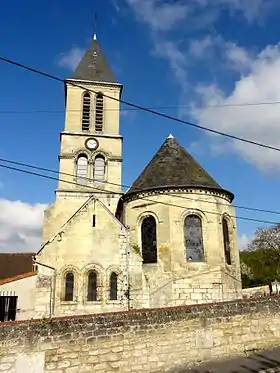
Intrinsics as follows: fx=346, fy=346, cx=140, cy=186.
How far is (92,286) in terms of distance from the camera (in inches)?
685

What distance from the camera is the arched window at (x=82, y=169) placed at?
27.2 meters

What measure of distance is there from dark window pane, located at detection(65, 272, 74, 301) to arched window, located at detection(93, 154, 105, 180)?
445 inches

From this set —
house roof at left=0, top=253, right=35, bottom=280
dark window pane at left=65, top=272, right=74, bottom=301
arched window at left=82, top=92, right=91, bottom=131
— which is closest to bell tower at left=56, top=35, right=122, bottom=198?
arched window at left=82, top=92, right=91, bottom=131

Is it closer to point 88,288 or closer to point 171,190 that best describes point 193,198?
point 171,190

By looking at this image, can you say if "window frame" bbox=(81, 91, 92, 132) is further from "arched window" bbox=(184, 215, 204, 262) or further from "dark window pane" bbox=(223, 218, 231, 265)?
"dark window pane" bbox=(223, 218, 231, 265)

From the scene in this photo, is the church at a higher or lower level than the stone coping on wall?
higher

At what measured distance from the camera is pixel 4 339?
7.22 metres

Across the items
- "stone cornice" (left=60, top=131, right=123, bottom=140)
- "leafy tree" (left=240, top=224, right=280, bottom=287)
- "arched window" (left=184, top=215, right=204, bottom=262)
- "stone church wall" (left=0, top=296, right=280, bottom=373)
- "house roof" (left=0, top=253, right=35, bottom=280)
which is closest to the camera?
"stone church wall" (left=0, top=296, right=280, bottom=373)

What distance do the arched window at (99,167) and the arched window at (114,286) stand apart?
11351 mm

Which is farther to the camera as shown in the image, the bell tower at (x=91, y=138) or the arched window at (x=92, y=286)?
the bell tower at (x=91, y=138)

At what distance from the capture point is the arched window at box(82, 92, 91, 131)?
Answer: 1167 inches

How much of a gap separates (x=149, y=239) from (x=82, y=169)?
36.7ft

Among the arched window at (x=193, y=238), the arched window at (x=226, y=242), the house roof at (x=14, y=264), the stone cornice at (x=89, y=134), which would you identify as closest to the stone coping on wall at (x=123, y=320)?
the arched window at (x=193, y=238)

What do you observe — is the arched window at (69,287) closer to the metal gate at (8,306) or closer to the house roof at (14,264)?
the metal gate at (8,306)
